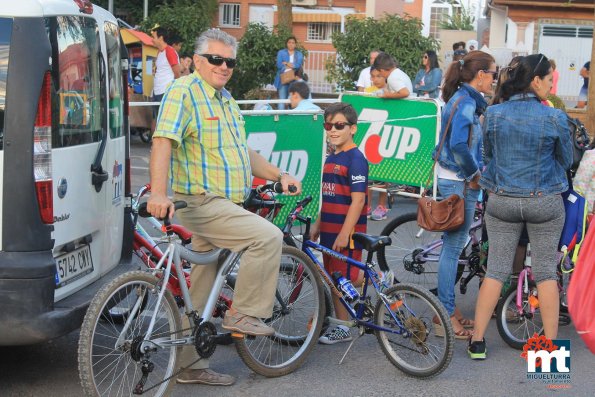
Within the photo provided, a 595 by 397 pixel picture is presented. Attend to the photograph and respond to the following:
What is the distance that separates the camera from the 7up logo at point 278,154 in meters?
8.30

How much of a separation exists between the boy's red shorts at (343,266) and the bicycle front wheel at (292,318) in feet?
0.88

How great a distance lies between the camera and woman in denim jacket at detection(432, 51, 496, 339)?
6461 millimetres

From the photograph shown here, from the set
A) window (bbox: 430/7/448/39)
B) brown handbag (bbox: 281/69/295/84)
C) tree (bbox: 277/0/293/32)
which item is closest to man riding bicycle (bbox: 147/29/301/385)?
brown handbag (bbox: 281/69/295/84)

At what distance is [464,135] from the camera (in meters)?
6.43

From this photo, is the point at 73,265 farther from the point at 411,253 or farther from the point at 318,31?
the point at 318,31

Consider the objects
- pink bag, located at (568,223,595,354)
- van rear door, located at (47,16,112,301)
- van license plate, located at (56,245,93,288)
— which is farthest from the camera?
van license plate, located at (56,245,93,288)

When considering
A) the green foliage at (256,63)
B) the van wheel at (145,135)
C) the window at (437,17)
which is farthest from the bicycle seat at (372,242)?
the window at (437,17)

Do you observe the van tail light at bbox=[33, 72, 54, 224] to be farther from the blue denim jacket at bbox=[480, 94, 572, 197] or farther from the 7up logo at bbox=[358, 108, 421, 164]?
the 7up logo at bbox=[358, 108, 421, 164]

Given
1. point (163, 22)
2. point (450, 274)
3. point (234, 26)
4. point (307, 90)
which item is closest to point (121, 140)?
point (450, 274)

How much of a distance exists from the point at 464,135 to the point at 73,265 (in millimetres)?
2634

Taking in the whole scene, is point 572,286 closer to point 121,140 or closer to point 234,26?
point 121,140

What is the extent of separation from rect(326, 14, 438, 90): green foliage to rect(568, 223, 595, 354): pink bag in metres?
15.0

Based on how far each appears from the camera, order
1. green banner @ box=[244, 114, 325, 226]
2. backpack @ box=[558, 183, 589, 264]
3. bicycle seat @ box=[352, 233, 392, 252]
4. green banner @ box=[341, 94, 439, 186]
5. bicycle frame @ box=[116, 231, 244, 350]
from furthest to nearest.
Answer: green banner @ box=[341, 94, 439, 186] < green banner @ box=[244, 114, 325, 226] < backpack @ box=[558, 183, 589, 264] < bicycle seat @ box=[352, 233, 392, 252] < bicycle frame @ box=[116, 231, 244, 350]

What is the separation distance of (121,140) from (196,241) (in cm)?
88
